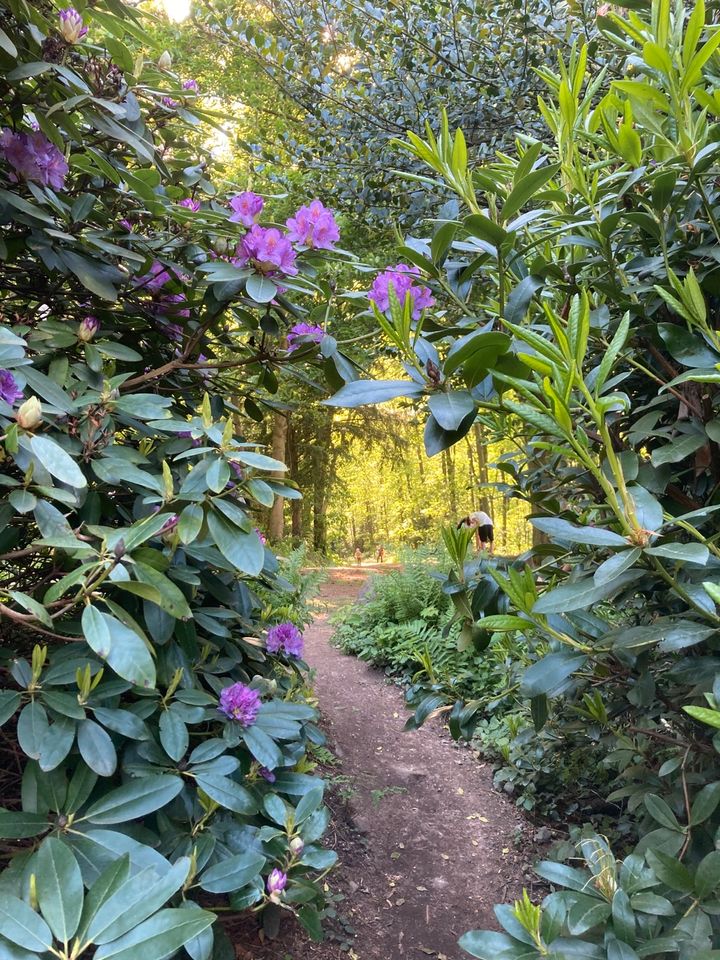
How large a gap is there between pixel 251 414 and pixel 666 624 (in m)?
A: 1.19

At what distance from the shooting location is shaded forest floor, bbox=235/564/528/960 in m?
1.85

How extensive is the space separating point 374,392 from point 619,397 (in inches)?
12.8

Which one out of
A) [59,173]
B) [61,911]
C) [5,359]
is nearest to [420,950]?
[61,911]

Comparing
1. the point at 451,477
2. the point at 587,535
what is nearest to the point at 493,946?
the point at 587,535

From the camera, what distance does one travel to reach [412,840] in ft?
8.09

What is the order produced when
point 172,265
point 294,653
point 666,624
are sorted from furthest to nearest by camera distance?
1. point 294,653
2. point 172,265
3. point 666,624

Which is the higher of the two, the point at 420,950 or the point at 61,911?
the point at 61,911

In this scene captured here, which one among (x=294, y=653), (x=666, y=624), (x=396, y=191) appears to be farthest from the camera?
(x=396, y=191)

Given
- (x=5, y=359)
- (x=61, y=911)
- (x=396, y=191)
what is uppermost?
(x=396, y=191)

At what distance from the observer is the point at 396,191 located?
10.7 feet

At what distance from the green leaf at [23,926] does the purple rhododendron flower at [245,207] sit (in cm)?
116

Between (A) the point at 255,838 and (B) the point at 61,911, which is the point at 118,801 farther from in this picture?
(A) the point at 255,838

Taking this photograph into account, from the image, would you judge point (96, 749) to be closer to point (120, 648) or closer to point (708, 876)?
point (120, 648)

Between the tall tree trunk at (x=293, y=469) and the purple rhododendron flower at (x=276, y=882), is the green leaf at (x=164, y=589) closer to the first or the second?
the purple rhododendron flower at (x=276, y=882)
